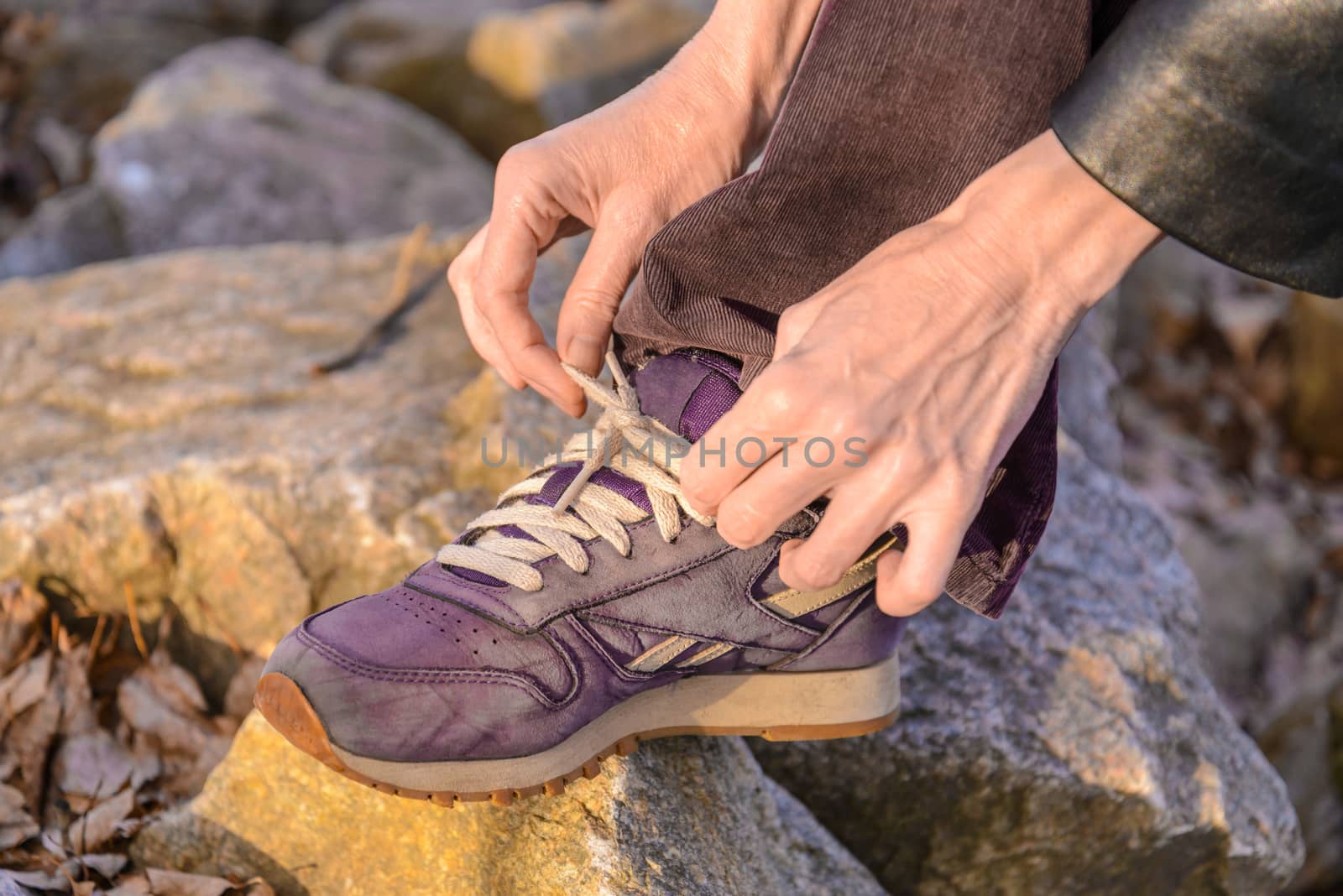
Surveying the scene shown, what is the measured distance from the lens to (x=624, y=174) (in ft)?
4.91

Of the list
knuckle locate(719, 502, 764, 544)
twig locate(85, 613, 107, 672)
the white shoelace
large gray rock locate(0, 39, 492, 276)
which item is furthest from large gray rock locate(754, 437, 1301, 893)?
large gray rock locate(0, 39, 492, 276)

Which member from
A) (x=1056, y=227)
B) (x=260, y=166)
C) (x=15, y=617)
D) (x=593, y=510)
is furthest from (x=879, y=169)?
(x=260, y=166)

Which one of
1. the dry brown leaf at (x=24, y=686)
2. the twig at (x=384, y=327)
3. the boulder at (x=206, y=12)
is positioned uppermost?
the twig at (x=384, y=327)

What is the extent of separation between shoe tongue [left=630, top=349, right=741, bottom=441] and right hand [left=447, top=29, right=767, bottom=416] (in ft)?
0.37

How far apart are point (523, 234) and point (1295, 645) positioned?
3.80 metres

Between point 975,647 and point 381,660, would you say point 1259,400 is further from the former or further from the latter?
point 381,660

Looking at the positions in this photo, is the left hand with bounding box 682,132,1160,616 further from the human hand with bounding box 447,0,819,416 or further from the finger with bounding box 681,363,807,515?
the human hand with bounding box 447,0,819,416

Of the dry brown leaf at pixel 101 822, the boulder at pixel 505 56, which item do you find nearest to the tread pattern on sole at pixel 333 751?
the dry brown leaf at pixel 101 822

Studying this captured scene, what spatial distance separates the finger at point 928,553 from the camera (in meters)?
1.13

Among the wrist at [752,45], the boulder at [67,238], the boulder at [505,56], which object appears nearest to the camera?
the wrist at [752,45]

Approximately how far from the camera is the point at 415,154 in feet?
15.5

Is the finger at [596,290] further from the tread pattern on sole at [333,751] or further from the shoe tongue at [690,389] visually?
the tread pattern on sole at [333,751]

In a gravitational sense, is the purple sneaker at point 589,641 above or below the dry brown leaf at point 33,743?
above

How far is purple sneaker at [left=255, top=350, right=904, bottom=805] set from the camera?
127cm
